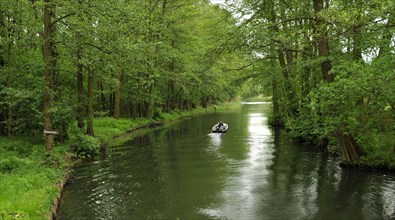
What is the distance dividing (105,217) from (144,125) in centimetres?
2431

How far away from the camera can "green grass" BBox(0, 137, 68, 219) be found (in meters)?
8.62

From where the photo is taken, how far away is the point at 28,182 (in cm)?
1070

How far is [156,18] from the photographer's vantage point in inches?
1236

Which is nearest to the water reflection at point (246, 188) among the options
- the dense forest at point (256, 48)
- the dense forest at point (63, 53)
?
the dense forest at point (256, 48)

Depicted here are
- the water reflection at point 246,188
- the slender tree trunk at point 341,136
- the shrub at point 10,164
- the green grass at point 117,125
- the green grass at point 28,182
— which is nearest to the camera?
the green grass at point 28,182

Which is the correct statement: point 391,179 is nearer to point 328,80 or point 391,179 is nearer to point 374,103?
point 374,103

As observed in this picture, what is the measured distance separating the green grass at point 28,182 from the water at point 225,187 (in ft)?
2.55

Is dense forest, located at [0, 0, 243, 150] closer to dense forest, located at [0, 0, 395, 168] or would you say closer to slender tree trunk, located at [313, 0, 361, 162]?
dense forest, located at [0, 0, 395, 168]

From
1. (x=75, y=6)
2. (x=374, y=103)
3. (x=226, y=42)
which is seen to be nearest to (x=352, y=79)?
(x=374, y=103)

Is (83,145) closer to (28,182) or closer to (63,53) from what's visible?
(63,53)

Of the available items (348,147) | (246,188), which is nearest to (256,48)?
(348,147)

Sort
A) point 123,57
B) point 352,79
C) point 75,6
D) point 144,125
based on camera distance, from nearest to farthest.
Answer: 1. point 352,79
2. point 75,6
3. point 123,57
4. point 144,125

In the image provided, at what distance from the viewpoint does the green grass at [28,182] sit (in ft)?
28.3

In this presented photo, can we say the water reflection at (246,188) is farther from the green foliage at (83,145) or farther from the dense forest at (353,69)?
the green foliage at (83,145)
